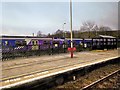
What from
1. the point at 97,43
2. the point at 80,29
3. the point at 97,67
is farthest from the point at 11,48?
the point at 80,29

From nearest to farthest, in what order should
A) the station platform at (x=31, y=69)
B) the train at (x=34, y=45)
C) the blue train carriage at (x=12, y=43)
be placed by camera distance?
the station platform at (x=31, y=69)
the blue train carriage at (x=12, y=43)
the train at (x=34, y=45)

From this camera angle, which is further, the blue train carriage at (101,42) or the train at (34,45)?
→ the blue train carriage at (101,42)

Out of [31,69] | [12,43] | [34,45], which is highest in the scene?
[12,43]

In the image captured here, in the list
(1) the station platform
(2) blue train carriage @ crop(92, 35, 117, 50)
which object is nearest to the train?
(2) blue train carriage @ crop(92, 35, 117, 50)

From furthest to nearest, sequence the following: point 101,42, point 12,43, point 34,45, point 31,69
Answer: point 101,42 → point 12,43 → point 34,45 → point 31,69

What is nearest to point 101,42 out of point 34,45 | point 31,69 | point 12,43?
point 34,45

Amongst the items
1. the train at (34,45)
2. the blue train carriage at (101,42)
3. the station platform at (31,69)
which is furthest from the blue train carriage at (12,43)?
the blue train carriage at (101,42)

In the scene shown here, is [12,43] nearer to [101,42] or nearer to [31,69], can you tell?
[101,42]

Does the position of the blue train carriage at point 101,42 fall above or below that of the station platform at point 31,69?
above

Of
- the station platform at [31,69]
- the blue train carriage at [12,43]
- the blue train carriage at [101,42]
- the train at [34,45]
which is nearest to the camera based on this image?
the station platform at [31,69]

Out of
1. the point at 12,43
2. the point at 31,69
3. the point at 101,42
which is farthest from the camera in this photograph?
the point at 101,42

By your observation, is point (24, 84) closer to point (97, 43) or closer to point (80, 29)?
point (97, 43)

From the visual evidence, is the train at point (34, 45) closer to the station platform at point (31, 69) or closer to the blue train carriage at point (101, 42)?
the blue train carriage at point (101, 42)

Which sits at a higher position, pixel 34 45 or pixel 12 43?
pixel 12 43
